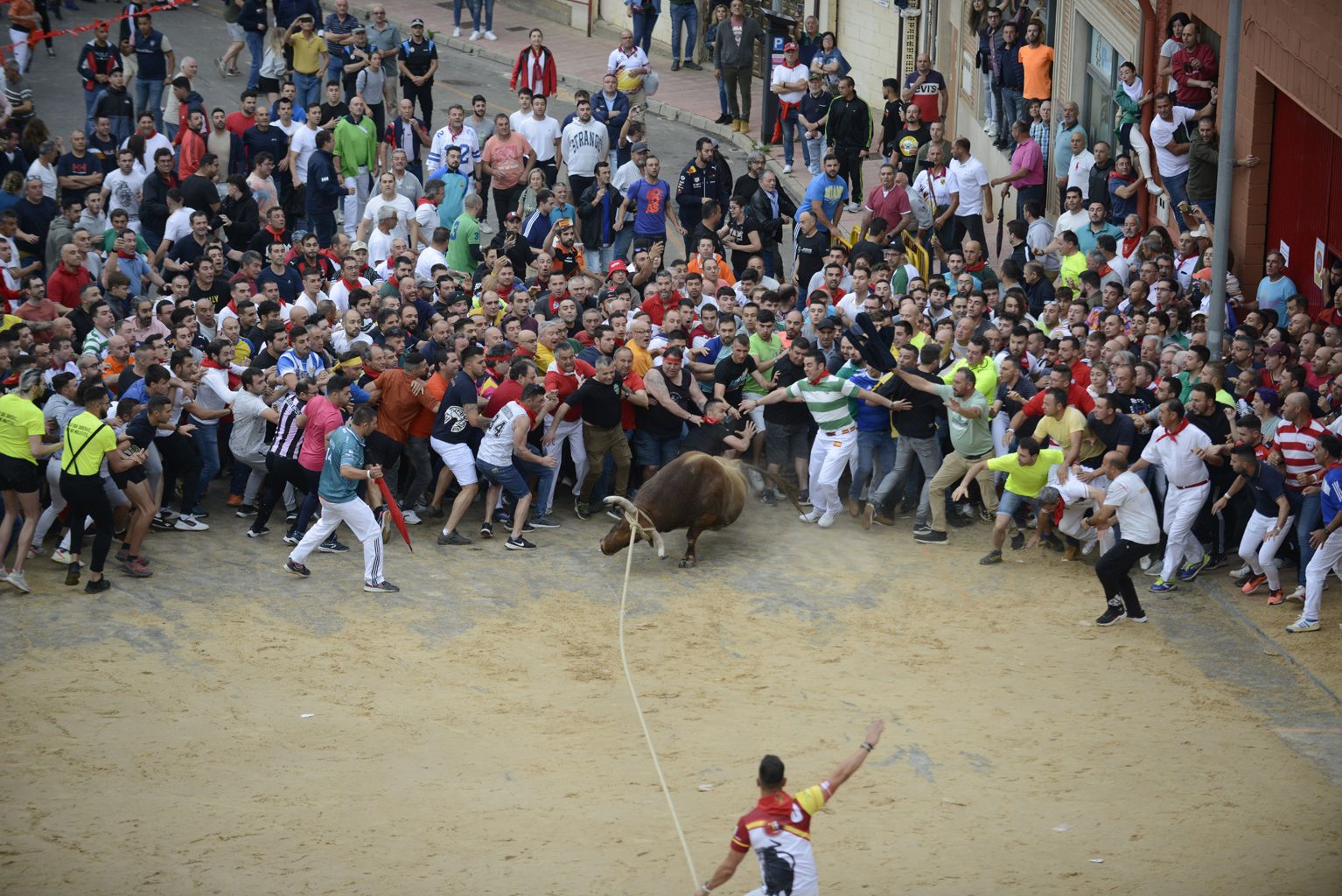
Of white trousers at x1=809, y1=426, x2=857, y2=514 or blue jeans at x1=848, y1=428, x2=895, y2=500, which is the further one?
blue jeans at x1=848, y1=428, x2=895, y2=500

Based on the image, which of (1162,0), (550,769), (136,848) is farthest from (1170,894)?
(1162,0)

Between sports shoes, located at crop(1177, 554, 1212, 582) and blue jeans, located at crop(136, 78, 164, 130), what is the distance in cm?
1554

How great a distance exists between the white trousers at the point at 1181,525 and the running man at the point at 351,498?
6575 millimetres

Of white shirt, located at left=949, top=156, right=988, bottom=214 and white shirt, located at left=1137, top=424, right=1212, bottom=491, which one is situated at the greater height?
white shirt, located at left=949, top=156, right=988, bottom=214

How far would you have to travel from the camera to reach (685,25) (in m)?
29.4

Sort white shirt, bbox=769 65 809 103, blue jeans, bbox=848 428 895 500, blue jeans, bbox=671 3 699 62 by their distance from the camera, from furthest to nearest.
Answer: blue jeans, bbox=671 3 699 62, white shirt, bbox=769 65 809 103, blue jeans, bbox=848 428 895 500

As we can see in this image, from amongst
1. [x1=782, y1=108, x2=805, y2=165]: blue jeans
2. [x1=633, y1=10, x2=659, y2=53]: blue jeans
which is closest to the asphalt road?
[x1=782, y1=108, x2=805, y2=165]: blue jeans

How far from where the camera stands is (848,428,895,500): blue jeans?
15734 mm

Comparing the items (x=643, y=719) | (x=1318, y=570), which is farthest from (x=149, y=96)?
(x=1318, y=570)

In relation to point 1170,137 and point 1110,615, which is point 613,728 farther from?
point 1170,137

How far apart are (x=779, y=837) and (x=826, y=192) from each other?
12116 millimetres

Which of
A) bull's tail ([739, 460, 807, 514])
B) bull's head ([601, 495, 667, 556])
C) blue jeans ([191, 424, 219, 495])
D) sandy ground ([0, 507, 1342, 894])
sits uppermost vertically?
blue jeans ([191, 424, 219, 495])

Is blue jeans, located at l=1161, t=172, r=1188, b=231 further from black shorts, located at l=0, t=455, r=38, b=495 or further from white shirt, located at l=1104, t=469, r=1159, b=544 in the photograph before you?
black shorts, located at l=0, t=455, r=38, b=495

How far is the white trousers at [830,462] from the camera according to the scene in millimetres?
15617
